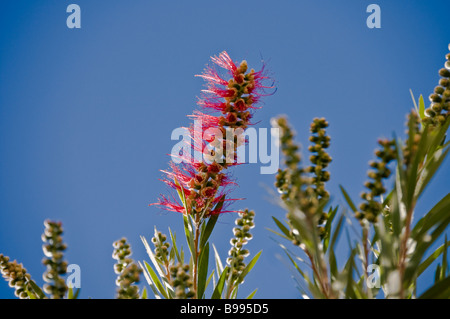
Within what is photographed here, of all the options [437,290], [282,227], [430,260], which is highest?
[282,227]

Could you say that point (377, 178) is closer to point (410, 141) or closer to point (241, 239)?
point (410, 141)

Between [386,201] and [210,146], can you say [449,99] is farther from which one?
[210,146]

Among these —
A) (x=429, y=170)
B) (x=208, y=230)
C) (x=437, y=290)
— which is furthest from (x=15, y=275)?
(x=429, y=170)

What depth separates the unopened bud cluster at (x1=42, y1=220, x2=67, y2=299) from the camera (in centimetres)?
101

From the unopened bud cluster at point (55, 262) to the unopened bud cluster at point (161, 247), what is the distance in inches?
29.3

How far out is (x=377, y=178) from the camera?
106 cm

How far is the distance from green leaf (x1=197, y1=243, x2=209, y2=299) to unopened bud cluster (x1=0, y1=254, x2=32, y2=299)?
60 cm

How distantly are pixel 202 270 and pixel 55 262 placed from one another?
0.78 m

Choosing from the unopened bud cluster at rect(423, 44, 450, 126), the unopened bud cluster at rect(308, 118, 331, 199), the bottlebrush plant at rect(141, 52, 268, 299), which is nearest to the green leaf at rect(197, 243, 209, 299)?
the bottlebrush plant at rect(141, 52, 268, 299)

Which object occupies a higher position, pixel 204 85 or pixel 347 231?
pixel 204 85

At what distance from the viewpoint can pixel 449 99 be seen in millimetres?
1434

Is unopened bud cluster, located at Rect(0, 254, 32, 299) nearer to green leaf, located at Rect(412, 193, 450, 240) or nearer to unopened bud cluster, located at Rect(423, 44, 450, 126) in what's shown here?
green leaf, located at Rect(412, 193, 450, 240)
